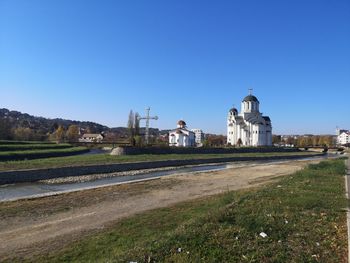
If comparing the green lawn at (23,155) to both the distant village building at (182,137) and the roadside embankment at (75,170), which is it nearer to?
the roadside embankment at (75,170)

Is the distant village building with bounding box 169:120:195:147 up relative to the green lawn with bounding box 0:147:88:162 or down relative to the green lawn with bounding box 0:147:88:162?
up

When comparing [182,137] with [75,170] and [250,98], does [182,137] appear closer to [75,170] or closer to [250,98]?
[250,98]

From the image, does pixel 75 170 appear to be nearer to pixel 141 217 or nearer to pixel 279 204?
pixel 141 217

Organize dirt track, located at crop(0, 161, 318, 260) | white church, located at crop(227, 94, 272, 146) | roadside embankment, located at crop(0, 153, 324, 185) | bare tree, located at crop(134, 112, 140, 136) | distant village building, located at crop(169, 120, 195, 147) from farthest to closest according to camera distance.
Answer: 1. distant village building, located at crop(169, 120, 195, 147)
2. white church, located at crop(227, 94, 272, 146)
3. bare tree, located at crop(134, 112, 140, 136)
4. roadside embankment, located at crop(0, 153, 324, 185)
5. dirt track, located at crop(0, 161, 318, 260)

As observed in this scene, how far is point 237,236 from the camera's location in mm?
8125

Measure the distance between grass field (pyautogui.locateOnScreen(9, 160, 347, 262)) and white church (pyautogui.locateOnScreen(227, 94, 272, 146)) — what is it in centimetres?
8183

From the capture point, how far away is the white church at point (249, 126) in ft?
310

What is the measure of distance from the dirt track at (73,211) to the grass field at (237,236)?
0.94m

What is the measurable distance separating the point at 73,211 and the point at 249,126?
82962 mm

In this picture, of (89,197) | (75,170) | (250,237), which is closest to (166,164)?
(75,170)

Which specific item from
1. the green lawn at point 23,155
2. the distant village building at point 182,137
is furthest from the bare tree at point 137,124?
the distant village building at point 182,137

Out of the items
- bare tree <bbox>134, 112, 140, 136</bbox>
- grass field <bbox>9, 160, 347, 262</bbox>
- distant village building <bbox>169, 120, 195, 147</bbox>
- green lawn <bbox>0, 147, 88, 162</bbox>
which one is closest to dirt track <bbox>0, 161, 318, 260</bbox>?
grass field <bbox>9, 160, 347, 262</bbox>

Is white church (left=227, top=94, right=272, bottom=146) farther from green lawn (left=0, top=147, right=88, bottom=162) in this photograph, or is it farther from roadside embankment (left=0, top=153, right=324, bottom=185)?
green lawn (left=0, top=147, right=88, bottom=162)

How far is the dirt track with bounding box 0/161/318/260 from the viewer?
10.6 meters
